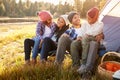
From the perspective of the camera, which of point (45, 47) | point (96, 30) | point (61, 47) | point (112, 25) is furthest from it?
point (112, 25)

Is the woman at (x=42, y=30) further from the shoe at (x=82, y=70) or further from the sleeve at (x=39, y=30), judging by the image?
the shoe at (x=82, y=70)

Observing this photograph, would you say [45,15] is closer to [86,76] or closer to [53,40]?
[53,40]

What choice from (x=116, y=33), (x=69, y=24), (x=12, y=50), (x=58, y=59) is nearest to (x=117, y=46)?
(x=116, y=33)

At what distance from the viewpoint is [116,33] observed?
6.65 m

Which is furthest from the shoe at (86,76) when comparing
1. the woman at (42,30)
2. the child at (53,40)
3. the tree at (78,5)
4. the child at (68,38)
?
the tree at (78,5)

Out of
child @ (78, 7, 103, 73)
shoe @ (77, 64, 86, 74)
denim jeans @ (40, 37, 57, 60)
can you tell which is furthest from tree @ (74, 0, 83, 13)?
shoe @ (77, 64, 86, 74)

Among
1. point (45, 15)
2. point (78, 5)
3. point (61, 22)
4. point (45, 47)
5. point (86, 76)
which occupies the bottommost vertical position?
point (78, 5)

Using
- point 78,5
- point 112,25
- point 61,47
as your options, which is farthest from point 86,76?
point 78,5

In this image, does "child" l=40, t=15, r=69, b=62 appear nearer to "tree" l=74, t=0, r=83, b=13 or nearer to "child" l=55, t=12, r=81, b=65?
"child" l=55, t=12, r=81, b=65

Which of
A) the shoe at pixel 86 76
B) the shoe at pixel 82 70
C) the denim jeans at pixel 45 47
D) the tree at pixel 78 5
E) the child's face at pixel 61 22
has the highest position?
the child's face at pixel 61 22

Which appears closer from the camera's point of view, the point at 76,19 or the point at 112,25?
the point at 76,19

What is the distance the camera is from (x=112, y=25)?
683 cm

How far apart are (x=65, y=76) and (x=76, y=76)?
0.72 feet

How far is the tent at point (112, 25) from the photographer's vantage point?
21.2 ft
